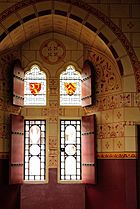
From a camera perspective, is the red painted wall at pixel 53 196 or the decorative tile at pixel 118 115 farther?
the red painted wall at pixel 53 196

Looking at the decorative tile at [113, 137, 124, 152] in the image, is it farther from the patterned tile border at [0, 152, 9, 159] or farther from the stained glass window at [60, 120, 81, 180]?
the patterned tile border at [0, 152, 9, 159]

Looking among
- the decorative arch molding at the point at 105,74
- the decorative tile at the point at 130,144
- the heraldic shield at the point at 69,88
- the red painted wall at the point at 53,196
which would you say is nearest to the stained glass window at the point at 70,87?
the heraldic shield at the point at 69,88

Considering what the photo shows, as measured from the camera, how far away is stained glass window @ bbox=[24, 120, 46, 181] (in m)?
9.77

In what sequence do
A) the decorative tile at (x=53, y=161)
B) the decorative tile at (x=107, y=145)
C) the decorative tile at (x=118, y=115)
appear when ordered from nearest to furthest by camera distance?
the decorative tile at (x=118, y=115) < the decorative tile at (x=107, y=145) < the decorative tile at (x=53, y=161)

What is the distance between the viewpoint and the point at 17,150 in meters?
9.41

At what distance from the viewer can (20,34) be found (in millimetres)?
9266

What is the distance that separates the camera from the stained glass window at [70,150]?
9.79 m

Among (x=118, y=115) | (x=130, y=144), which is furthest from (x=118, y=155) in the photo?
(x=118, y=115)

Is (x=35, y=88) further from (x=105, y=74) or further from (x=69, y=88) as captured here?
(x=105, y=74)

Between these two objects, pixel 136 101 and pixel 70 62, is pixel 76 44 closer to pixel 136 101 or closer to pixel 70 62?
pixel 70 62

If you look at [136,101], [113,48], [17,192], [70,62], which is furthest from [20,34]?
[17,192]

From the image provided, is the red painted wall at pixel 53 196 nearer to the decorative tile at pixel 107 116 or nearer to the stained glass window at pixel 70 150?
the stained glass window at pixel 70 150

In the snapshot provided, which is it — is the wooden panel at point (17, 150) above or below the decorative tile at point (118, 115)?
below

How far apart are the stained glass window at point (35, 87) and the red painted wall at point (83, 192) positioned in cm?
159
